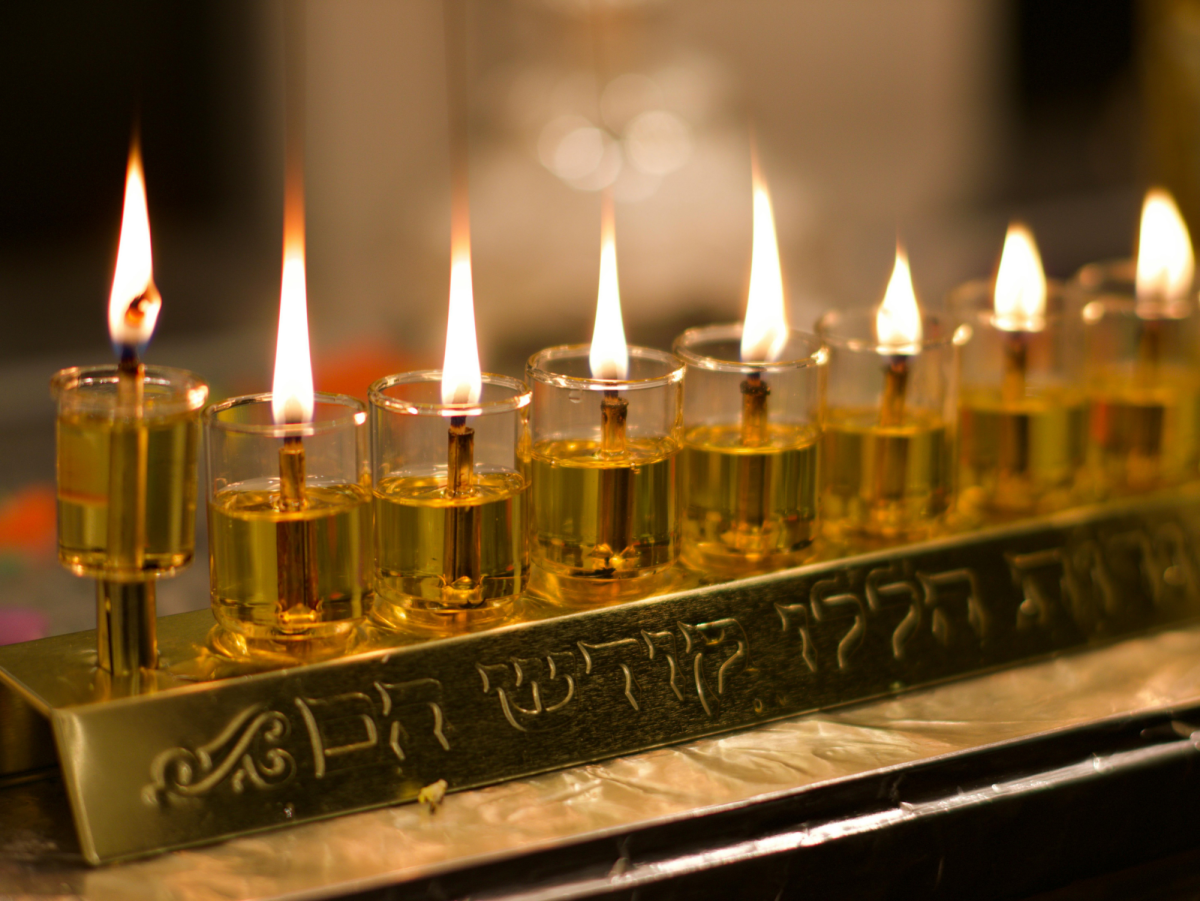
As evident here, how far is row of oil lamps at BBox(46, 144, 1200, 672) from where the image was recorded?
0.70 meters

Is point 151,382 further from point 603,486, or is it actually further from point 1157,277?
point 1157,277

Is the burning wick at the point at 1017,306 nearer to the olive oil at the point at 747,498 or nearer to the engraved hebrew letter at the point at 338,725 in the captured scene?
the olive oil at the point at 747,498

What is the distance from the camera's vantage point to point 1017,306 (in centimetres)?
99

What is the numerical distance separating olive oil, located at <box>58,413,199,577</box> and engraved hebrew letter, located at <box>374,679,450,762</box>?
139mm

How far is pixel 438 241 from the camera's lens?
2730 millimetres

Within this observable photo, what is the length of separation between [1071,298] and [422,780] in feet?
2.08

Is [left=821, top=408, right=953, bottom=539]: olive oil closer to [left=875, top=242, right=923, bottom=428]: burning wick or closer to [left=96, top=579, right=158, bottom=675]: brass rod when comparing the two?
[left=875, top=242, right=923, bottom=428]: burning wick

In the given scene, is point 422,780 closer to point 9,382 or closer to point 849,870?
point 849,870

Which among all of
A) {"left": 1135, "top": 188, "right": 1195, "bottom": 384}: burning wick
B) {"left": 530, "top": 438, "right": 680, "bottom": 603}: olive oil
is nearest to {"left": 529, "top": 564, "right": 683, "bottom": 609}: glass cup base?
{"left": 530, "top": 438, "right": 680, "bottom": 603}: olive oil

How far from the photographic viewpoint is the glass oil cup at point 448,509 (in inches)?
29.4

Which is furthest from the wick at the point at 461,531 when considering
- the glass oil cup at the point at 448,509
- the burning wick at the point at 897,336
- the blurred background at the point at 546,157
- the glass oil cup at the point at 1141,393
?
the blurred background at the point at 546,157

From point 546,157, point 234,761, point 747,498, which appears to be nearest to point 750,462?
point 747,498

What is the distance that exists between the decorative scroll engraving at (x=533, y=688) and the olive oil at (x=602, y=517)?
50 mm

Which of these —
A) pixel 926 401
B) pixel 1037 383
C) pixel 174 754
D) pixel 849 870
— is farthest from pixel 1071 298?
pixel 174 754
